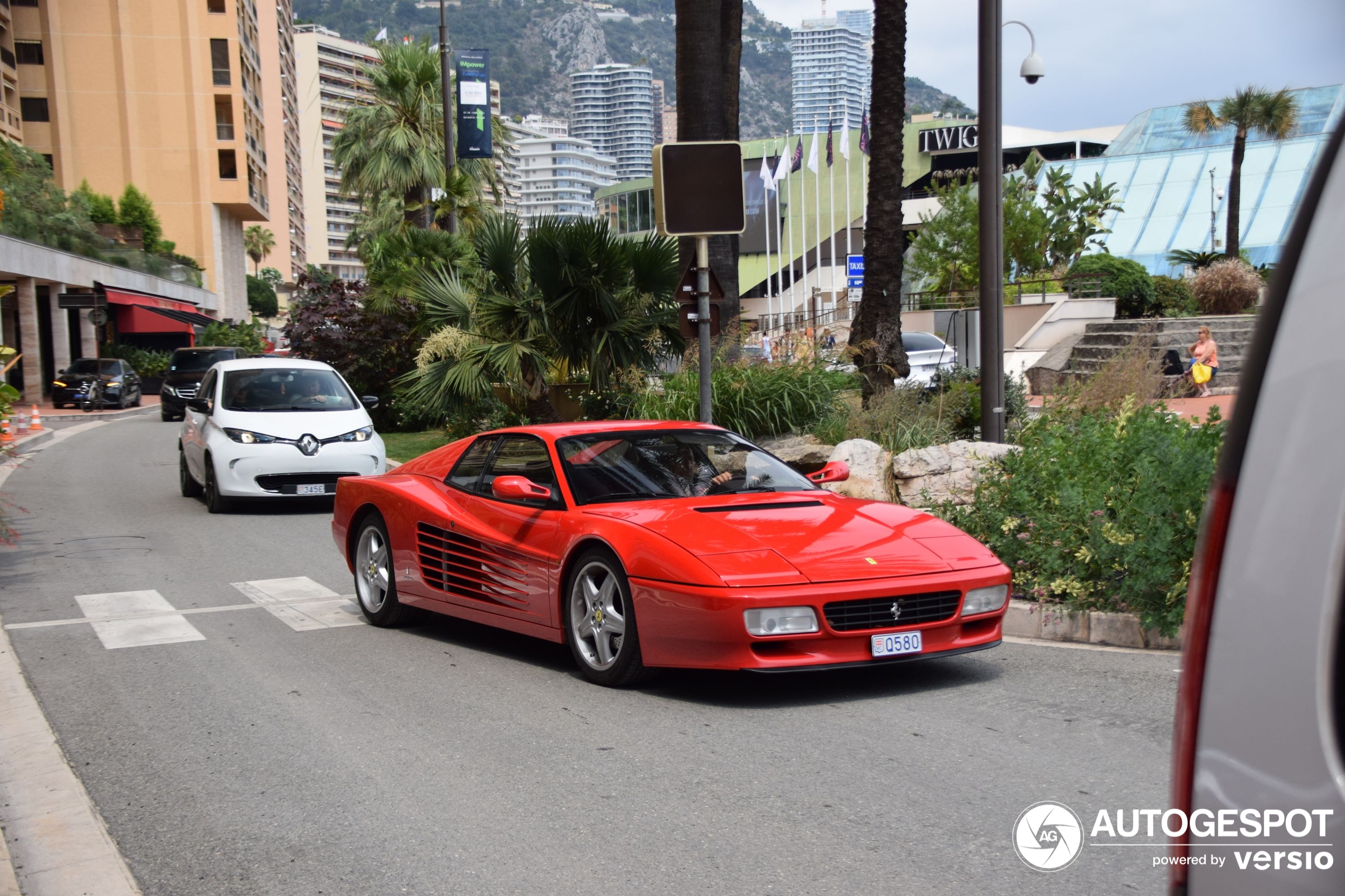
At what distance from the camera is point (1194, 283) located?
111 feet

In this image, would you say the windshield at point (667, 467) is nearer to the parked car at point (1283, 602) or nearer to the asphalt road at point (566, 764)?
the asphalt road at point (566, 764)

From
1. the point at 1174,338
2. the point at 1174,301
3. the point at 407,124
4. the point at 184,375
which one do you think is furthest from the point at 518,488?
the point at 407,124

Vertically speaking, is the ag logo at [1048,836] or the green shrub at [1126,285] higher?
the green shrub at [1126,285]

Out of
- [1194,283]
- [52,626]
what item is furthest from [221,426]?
[1194,283]

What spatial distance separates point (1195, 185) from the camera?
59750mm

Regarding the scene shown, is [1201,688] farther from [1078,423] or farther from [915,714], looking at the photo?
[1078,423]

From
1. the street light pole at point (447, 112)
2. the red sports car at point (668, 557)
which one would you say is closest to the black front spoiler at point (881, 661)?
the red sports car at point (668, 557)

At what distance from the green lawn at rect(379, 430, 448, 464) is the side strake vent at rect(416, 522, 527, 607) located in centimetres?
1199

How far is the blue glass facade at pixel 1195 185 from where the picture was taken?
5216 centimetres

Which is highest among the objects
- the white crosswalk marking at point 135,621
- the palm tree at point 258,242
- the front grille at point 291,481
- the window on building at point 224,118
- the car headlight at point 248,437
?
the window on building at point 224,118

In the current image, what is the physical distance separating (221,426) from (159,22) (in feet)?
229

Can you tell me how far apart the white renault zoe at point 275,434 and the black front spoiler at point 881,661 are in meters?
10.1

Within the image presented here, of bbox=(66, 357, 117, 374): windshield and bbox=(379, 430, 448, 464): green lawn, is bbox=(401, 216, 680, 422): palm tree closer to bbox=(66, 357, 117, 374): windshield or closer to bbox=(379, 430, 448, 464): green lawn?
bbox=(379, 430, 448, 464): green lawn

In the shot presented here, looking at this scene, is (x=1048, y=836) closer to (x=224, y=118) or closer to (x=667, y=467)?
(x=667, y=467)
